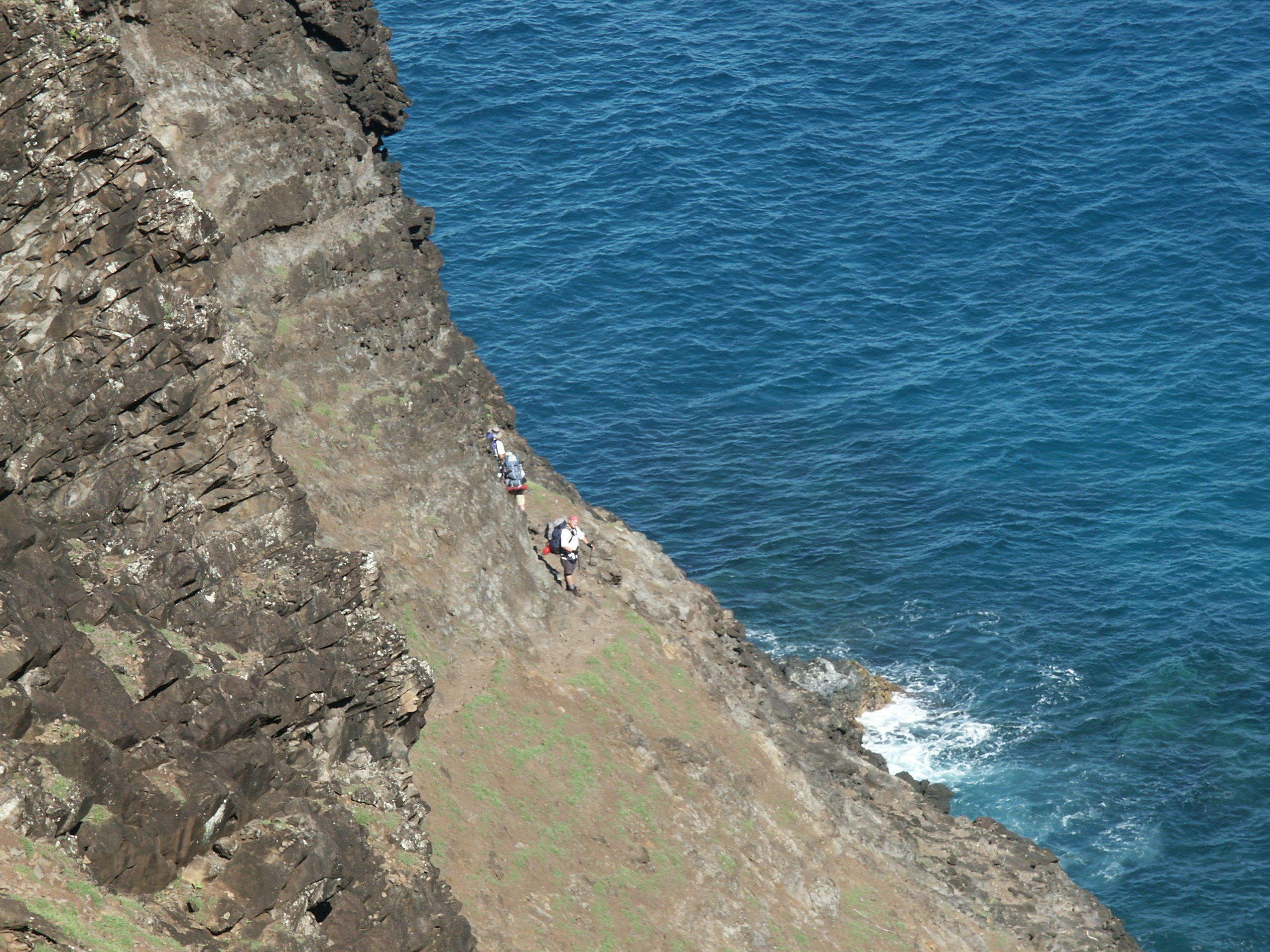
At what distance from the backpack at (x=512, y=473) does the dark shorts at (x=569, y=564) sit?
301 cm

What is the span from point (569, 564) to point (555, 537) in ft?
3.26

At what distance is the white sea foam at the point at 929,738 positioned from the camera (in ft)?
202

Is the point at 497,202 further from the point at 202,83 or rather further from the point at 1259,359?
the point at 202,83

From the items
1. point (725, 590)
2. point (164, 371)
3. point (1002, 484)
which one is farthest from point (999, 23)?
point (164, 371)

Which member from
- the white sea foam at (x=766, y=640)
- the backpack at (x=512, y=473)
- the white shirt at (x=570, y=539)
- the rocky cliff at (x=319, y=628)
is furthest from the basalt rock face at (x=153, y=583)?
the white sea foam at (x=766, y=640)

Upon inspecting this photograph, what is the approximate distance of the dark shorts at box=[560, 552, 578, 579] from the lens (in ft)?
152

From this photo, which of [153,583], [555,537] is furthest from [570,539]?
[153,583]

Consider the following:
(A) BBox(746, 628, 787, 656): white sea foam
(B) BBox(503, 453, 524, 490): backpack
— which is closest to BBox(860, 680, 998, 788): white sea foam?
(A) BBox(746, 628, 787, 656): white sea foam

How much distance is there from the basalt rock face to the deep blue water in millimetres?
38654

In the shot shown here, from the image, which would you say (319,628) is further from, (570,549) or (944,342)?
(944,342)

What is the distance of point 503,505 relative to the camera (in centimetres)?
4566

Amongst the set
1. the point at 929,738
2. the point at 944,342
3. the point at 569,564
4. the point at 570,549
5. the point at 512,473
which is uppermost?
the point at 512,473

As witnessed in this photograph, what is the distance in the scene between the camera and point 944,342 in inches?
3396

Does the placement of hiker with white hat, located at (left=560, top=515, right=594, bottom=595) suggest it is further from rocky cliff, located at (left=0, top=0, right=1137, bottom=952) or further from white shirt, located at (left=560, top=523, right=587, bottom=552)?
rocky cliff, located at (left=0, top=0, right=1137, bottom=952)
